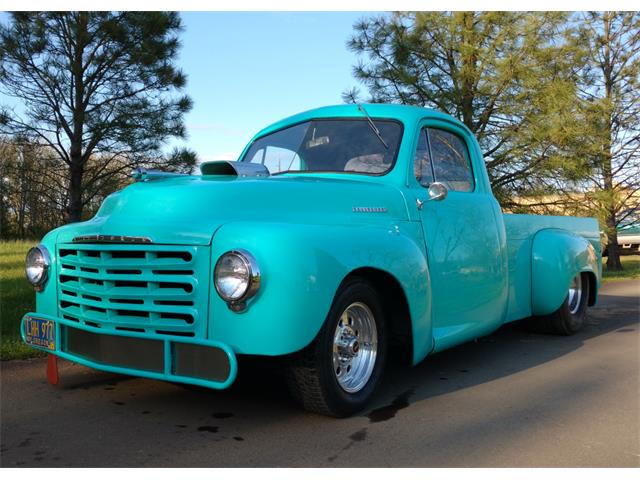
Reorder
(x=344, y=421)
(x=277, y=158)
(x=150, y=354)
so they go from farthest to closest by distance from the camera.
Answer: (x=277, y=158) < (x=344, y=421) < (x=150, y=354)

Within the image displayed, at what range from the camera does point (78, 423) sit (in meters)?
3.35

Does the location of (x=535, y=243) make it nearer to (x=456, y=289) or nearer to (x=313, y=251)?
(x=456, y=289)

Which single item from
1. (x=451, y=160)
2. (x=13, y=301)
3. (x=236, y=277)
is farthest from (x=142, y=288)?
(x=13, y=301)

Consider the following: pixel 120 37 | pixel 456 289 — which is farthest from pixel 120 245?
pixel 120 37

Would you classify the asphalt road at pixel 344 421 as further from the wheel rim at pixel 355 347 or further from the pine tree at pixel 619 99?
the pine tree at pixel 619 99

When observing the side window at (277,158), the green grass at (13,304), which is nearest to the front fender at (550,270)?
the side window at (277,158)

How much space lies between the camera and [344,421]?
340cm

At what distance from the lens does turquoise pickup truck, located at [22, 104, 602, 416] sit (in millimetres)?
3021

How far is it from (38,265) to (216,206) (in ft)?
3.99

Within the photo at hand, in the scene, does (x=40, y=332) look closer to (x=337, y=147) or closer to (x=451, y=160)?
(x=337, y=147)

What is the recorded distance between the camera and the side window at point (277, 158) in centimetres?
456

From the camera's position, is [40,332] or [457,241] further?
[457,241]

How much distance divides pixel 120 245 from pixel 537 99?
8.63 meters

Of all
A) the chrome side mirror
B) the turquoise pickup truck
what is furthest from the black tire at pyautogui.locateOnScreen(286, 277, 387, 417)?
the chrome side mirror
